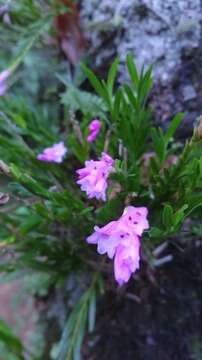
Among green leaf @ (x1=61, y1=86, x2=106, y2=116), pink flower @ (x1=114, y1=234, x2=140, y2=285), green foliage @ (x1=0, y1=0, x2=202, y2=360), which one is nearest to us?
pink flower @ (x1=114, y1=234, x2=140, y2=285)

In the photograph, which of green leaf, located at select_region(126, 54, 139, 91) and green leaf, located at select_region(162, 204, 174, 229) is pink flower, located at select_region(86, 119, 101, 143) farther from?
green leaf, located at select_region(162, 204, 174, 229)

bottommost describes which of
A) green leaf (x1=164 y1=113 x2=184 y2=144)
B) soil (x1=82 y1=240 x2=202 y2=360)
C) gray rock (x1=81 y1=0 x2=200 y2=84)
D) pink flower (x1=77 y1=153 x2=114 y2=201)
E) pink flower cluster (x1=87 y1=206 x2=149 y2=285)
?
soil (x1=82 y1=240 x2=202 y2=360)

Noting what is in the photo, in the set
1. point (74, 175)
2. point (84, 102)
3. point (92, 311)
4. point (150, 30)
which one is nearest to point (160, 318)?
point (92, 311)

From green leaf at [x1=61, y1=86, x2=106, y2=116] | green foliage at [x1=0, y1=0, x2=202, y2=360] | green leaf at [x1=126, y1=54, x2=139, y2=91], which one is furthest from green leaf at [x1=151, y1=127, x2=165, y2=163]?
green leaf at [x1=61, y1=86, x2=106, y2=116]

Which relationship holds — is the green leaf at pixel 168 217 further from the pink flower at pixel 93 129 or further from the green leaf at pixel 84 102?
the green leaf at pixel 84 102

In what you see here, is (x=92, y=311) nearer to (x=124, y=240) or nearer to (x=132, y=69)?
(x=124, y=240)
